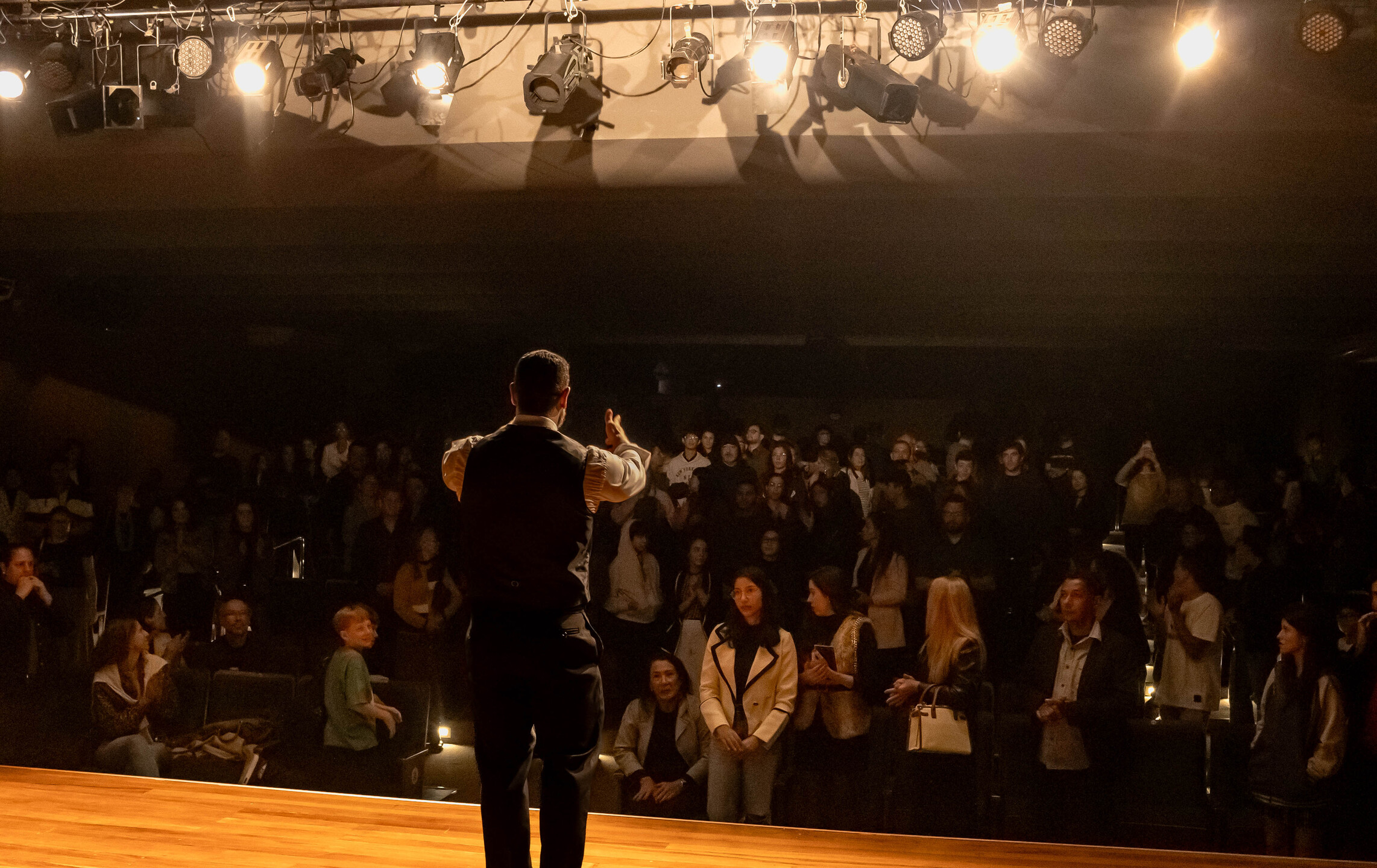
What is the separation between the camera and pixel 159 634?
398cm

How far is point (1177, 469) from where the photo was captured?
350cm

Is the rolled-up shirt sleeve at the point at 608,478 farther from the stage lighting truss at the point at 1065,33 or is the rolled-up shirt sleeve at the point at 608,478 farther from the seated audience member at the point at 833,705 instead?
the stage lighting truss at the point at 1065,33

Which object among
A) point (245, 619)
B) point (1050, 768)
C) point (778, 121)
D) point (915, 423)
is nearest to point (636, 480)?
point (778, 121)

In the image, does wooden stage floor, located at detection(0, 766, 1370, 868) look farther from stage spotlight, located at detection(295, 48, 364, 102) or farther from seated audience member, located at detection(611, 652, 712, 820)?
stage spotlight, located at detection(295, 48, 364, 102)

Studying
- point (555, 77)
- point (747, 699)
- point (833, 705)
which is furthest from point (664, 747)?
point (555, 77)

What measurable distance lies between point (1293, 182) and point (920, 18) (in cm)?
127

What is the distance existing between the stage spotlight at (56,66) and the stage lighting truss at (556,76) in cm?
161

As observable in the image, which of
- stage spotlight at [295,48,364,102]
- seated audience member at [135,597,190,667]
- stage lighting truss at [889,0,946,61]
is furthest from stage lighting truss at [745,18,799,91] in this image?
seated audience member at [135,597,190,667]

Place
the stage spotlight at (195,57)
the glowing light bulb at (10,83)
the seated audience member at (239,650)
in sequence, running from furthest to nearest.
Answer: the seated audience member at (239,650) → the glowing light bulb at (10,83) → the stage spotlight at (195,57)

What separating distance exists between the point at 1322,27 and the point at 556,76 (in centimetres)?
228

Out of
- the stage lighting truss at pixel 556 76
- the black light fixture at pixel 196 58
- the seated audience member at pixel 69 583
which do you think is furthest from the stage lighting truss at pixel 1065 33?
Result: the seated audience member at pixel 69 583

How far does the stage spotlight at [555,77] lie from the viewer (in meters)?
3.07

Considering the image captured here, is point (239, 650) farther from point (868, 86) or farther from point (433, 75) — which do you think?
point (868, 86)

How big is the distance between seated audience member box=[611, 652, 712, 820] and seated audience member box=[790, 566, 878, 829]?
1.21ft
